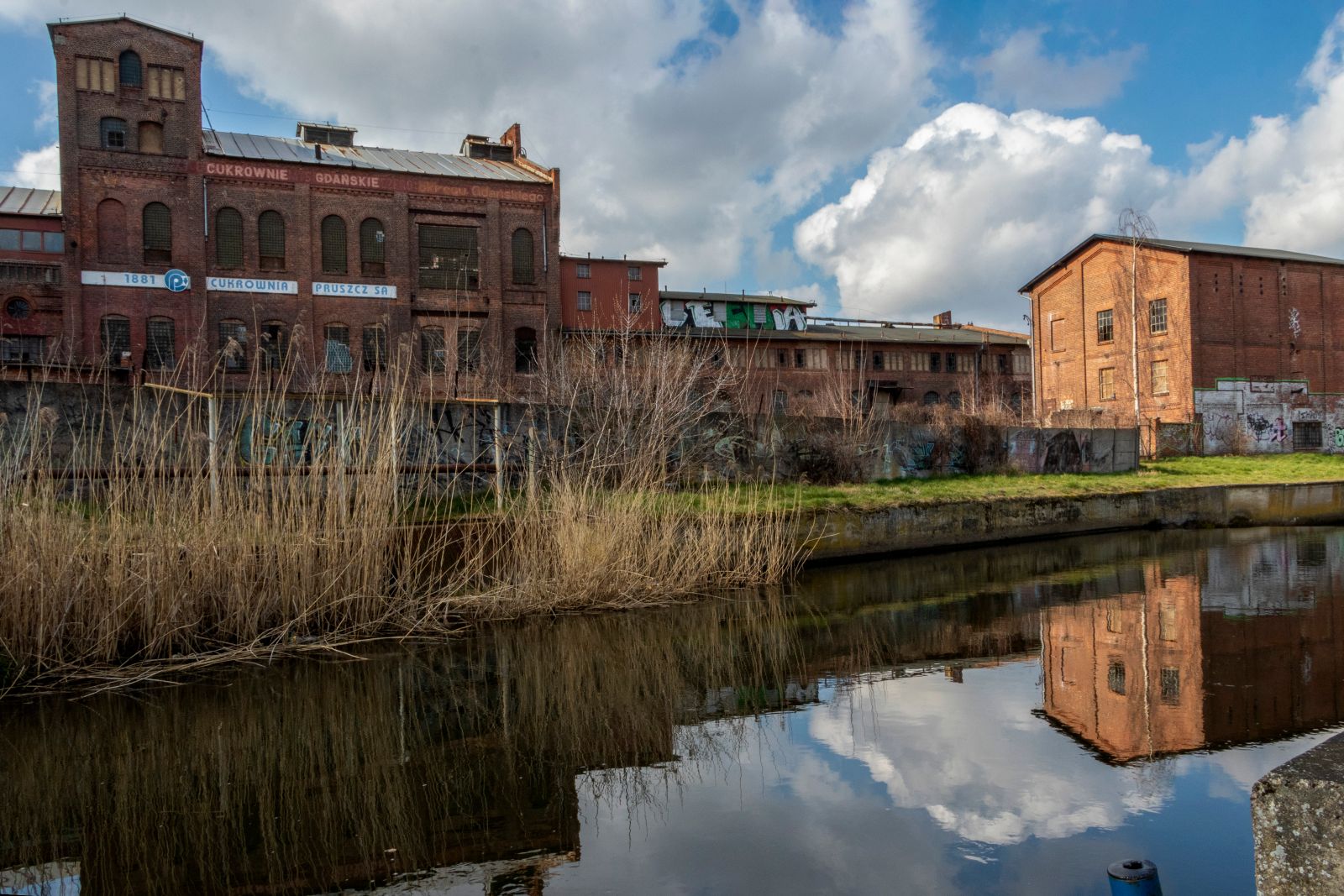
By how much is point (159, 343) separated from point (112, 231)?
13.0 feet

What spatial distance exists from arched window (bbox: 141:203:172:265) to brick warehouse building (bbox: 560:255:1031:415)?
14115mm

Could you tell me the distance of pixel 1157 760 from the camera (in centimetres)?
530

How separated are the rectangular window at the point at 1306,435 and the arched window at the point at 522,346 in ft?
94.2

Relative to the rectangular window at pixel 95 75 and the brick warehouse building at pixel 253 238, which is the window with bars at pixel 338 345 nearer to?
the brick warehouse building at pixel 253 238

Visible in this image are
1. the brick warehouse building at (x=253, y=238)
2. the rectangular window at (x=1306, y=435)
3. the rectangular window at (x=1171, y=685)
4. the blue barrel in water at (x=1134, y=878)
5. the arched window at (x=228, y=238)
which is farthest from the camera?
the rectangular window at (x=1306, y=435)

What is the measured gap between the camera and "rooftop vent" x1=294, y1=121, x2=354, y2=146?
35531mm

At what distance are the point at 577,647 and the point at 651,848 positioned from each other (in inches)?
170

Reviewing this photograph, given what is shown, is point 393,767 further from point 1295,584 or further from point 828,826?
point 1295,584

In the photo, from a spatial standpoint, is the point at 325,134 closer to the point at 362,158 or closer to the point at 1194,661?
the point at 362,158

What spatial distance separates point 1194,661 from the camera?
7574 mm

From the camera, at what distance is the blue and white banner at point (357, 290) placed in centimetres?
3198

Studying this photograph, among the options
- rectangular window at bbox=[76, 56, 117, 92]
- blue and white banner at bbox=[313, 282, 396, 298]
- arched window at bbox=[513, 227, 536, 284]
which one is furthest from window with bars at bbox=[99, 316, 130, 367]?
arched window at bbox=[513, 227, 536, 284]

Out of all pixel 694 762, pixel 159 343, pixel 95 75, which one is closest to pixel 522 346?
pixel 159 343

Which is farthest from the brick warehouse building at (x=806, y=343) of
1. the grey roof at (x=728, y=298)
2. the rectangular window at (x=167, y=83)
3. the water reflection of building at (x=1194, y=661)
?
the water reflection of building at (x=1194, y=661)
